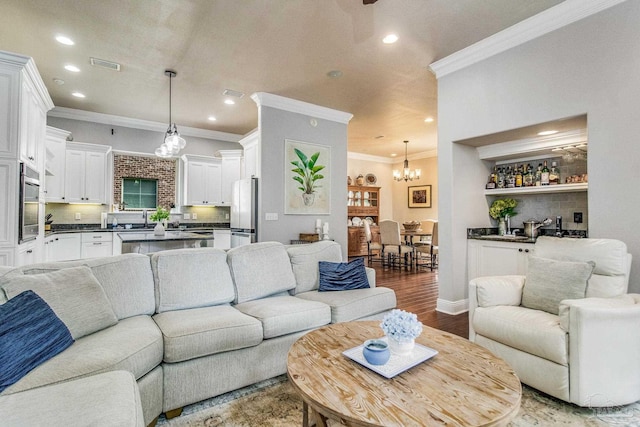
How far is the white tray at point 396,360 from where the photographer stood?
143 cm

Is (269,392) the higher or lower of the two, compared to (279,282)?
lower

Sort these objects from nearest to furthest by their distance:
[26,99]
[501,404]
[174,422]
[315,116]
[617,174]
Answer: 1. [501,404]
2. [174,422]
3. [617,174]
4. [26,99]
5. [315,116]

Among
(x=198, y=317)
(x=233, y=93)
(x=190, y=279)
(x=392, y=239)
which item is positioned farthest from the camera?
(x=392, y=239)

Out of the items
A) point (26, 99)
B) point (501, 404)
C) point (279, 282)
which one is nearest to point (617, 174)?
point (501, 404)

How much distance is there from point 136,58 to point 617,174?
501 centimetres

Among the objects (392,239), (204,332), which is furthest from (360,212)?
(204,332)

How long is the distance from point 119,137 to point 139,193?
1199 mm

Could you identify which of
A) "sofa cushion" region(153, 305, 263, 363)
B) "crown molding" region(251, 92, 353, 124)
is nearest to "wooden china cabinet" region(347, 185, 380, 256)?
"crown molding" region(251, 92, 353, 124)

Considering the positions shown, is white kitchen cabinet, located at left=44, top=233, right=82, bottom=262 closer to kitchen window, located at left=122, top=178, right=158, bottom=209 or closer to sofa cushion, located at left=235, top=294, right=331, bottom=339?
kitchen window, located at left=122, top=178, right=158, bottom=209

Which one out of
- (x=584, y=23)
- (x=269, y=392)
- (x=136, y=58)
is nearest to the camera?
(x=269, y=392)

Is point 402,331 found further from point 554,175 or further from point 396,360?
point 554,175

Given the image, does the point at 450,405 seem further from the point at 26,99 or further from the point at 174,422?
the point at 26,99

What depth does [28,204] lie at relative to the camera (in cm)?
352

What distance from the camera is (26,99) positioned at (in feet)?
11.4
